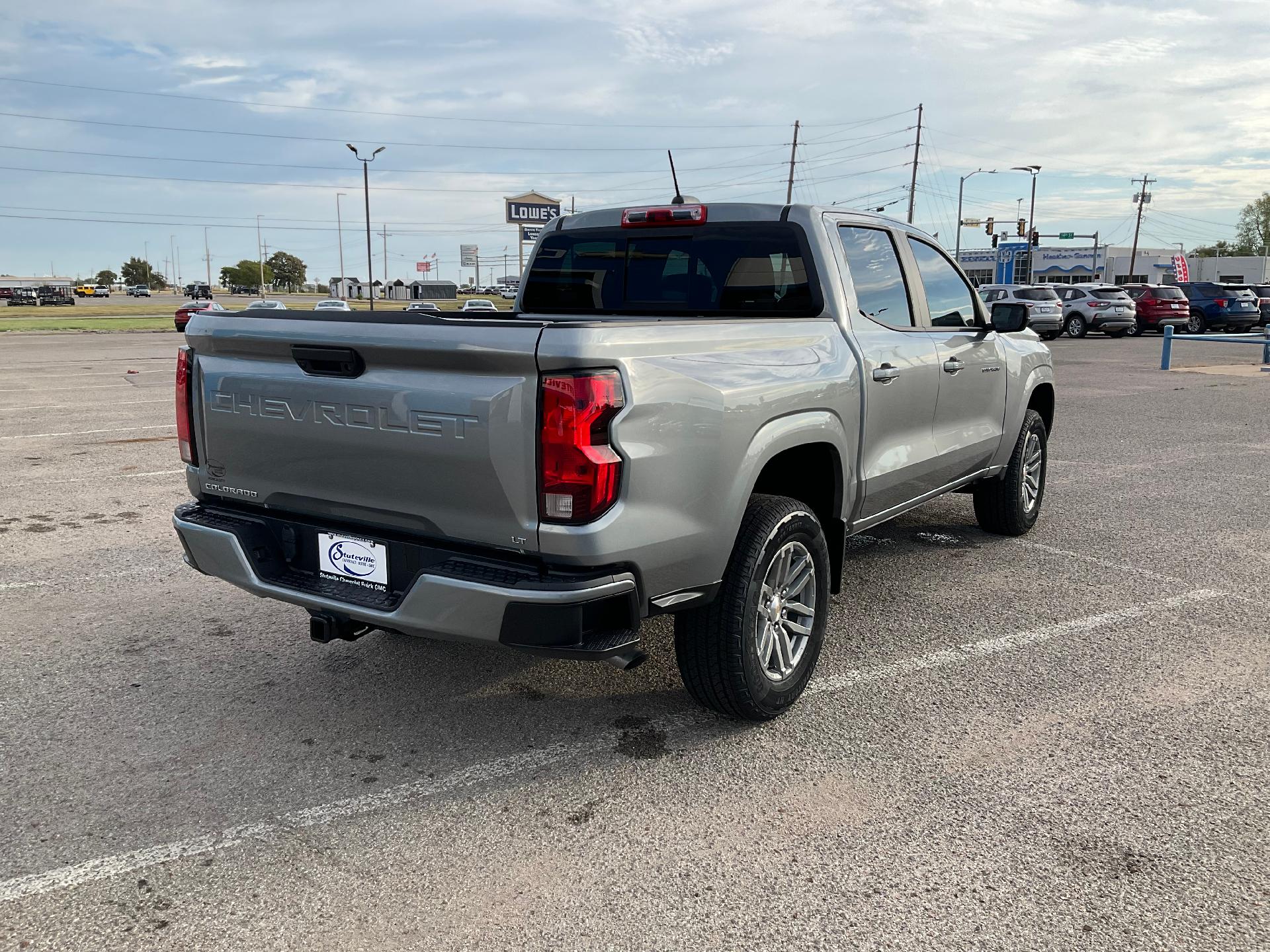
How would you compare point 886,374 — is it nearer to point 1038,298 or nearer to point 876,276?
point 876,276

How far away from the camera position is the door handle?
14.1 feet

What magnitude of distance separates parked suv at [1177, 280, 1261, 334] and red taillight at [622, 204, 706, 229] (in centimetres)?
3401

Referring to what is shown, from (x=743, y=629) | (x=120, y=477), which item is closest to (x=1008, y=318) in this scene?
(x=743, y=629)

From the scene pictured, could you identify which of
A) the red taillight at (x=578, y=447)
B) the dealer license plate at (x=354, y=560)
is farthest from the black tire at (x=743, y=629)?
the dealer license plate at (x=354, y=560)

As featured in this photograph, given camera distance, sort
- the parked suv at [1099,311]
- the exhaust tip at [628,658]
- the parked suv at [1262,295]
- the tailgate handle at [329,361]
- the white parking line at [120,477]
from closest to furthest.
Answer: the exhaust tip at [628,658] < the tailgate handle at [329,361] < the white parking line at [120,477] < the parked suv at [1099,311] < the parked suv at [1262,295]

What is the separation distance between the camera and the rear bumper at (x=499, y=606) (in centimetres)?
293

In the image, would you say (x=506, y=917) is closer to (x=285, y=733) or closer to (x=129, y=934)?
(x=129, y=934)

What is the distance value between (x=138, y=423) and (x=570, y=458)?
34.2 ft

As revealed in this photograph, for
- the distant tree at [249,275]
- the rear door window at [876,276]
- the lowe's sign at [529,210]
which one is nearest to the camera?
the rear door window at [876,276]

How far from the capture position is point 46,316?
56.0 metres

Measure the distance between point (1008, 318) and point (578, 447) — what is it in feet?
12.2

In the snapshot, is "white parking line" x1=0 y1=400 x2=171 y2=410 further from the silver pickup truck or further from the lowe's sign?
the lowe's sign

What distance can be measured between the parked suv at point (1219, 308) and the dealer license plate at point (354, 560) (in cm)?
3591

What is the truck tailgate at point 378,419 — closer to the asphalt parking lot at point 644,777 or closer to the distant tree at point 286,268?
the asphalt parking lot at point 644,777
